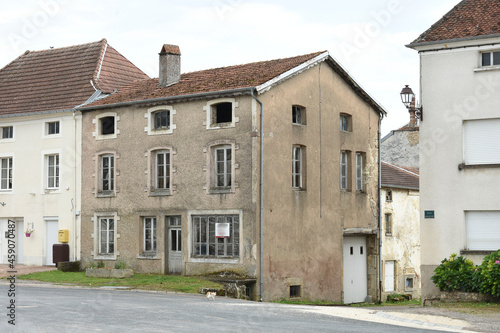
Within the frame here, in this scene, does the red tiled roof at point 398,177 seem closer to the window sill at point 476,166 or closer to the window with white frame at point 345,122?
the window with white frame at point 345,122

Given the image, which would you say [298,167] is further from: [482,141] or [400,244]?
[400,244]

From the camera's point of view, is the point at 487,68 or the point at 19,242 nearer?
the point at 487,68

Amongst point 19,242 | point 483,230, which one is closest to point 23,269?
point 19,242

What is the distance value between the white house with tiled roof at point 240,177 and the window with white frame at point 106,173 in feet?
0.18

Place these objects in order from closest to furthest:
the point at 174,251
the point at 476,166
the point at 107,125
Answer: the point at 476,166, the point at 174,251, the point at 107,125

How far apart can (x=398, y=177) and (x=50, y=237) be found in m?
16.1

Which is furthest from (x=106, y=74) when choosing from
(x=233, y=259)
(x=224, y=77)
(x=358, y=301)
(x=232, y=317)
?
(x=232, y=317)

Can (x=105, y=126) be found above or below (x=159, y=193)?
above

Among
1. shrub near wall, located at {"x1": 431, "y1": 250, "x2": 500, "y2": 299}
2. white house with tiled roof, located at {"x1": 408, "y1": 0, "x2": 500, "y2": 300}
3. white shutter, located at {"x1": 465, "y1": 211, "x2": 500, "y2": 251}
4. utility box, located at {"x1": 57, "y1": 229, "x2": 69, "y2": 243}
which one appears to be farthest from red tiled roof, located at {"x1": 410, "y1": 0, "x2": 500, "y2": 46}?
utility box, located at {"x1": 57, "y1": 229, "x2": 69, "y2": 243}

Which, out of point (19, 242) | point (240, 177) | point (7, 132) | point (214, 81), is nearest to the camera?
point (240, 177)

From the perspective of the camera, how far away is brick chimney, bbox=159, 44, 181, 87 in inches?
1183

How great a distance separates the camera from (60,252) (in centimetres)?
3055

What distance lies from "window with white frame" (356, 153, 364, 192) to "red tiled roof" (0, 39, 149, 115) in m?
10.6

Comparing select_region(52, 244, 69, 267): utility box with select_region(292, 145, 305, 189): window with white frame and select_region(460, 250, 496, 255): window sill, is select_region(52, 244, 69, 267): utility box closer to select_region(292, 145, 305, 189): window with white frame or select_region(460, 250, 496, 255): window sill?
select_region(292, 145, 305, 189): window with white frame
